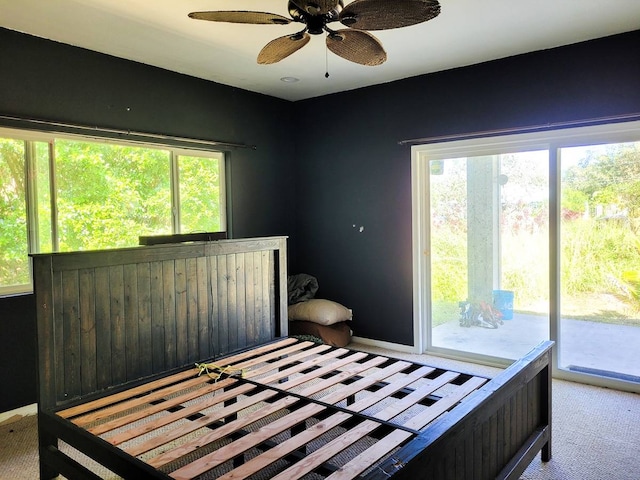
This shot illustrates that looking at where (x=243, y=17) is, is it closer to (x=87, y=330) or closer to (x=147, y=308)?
(x=147, y=308)

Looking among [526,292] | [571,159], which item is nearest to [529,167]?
[571,159]

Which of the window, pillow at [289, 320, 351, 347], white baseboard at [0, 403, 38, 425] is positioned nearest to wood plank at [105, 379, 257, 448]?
white baseboard at [0, 403, 38, 425]

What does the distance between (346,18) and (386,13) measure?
0.58 feet

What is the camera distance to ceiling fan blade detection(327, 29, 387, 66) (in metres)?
2.22

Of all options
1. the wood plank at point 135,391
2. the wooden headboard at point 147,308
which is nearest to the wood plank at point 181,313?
the wooden headboard at point 147,308

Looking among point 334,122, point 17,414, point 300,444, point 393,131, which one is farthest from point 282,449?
point 334,122

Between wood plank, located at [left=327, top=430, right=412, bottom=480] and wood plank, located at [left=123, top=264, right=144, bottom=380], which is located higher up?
wood plank, located at [left=123, top=264, right=144, bottom=380]

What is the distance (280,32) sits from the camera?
3.12 metres

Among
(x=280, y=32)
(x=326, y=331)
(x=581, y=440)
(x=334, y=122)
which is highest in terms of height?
(x=280, y=32)

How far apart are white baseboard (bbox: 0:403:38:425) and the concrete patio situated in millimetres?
3281

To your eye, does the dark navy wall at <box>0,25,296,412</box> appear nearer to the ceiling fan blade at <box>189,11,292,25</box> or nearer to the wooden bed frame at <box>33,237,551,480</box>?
the wooden bed frame at <box>33,237,551,480</box>

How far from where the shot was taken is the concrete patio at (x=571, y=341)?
3381 mm

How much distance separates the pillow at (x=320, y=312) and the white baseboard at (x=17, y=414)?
7.21 feet

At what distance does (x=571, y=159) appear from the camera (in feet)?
11.6
